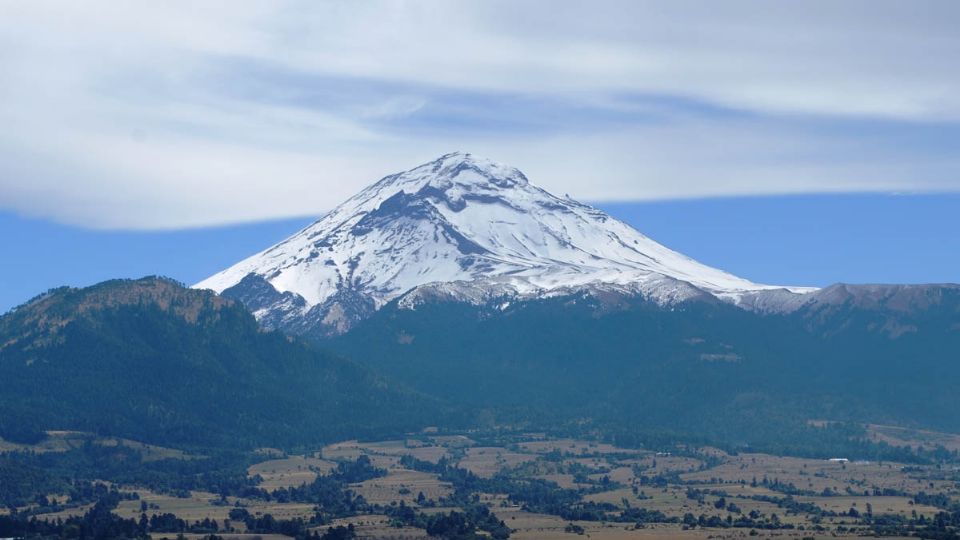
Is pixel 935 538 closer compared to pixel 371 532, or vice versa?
pixel 935 538

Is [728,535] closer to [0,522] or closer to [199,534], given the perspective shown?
[199,534]

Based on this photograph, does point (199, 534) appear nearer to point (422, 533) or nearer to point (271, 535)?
point (271, 535)

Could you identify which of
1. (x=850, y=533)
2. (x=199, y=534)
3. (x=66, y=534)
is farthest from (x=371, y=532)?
(x=850, y=533)

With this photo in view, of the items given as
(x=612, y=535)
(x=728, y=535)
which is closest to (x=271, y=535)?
(x=612, y=535)

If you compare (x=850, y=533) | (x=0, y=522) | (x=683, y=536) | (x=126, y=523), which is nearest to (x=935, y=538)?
(x=850, y=533)

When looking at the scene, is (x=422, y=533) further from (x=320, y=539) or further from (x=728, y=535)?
(x=728, y=535)

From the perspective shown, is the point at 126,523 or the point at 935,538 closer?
the point at 935,538
